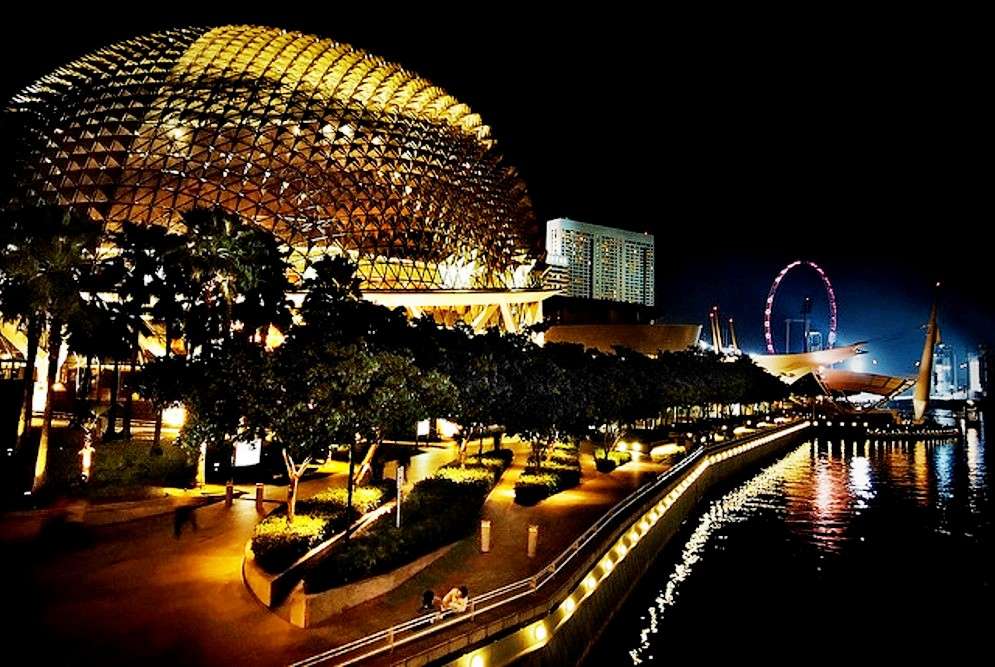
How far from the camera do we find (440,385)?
81.6ft

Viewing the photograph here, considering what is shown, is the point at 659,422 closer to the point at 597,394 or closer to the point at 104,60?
the point at 597,394

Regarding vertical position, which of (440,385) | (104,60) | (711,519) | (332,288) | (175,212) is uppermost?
(104,60)

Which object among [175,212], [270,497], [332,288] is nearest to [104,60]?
[175,212]

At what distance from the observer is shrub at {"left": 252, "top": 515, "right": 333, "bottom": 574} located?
57.8ft

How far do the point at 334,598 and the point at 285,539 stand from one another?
362 centimetres

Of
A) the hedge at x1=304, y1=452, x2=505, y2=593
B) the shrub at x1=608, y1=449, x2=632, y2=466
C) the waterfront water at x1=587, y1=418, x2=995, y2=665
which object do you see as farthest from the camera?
the shrub at x1=608, y1=449, x2=632, y2=466

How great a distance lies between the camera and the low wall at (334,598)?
14.9 m

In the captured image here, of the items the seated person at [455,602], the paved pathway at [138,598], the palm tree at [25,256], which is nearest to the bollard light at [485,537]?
the seated person at [455,602]

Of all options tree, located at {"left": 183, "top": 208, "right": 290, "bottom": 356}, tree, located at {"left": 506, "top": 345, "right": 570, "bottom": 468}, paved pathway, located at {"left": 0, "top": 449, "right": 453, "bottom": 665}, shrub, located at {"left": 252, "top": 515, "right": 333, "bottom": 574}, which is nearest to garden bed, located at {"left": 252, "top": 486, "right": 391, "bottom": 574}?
shrub, located at {"left": 252, "top": 515, "right": 333, "bottom": 574}

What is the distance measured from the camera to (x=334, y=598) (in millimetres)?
15422

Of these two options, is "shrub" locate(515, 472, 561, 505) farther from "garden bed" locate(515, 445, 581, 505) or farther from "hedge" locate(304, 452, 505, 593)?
"hedge" locate(304, 452, 505, 593)

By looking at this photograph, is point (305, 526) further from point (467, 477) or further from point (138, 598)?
point (467, 477)

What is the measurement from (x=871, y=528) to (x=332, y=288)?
30.1 m

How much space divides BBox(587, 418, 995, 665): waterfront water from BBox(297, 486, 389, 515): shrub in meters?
8.45
